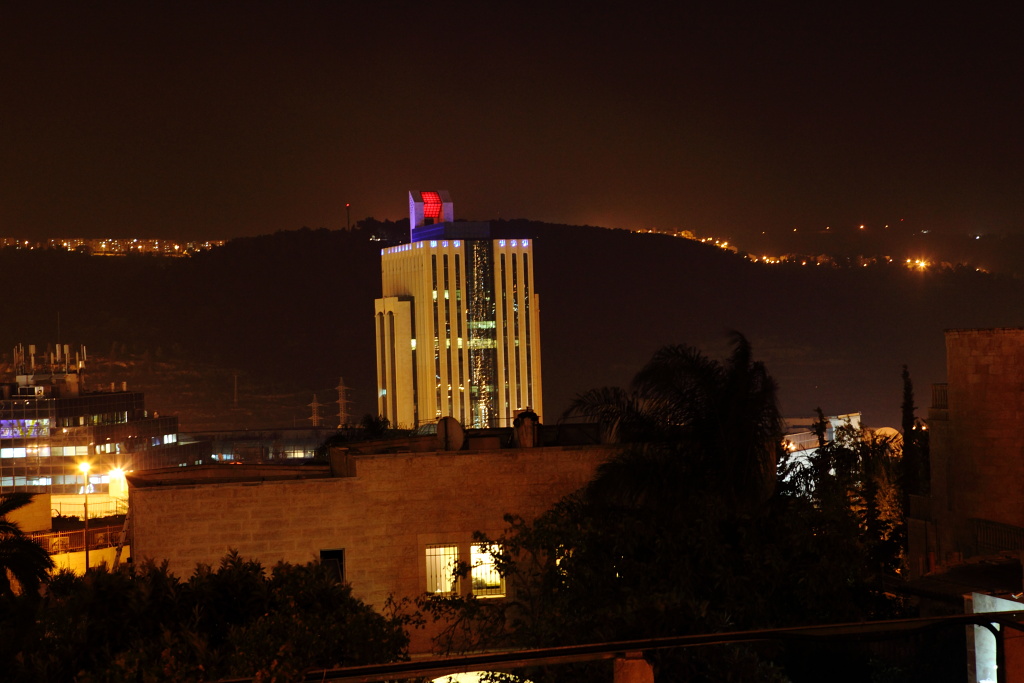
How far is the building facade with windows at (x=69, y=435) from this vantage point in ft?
344

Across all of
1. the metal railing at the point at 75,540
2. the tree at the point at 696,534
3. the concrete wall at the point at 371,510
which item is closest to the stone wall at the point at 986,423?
the tree at the point at 696,534

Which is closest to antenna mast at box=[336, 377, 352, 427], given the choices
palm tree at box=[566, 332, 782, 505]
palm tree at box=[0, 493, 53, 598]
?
palm tree at box=[0, 493, 53, 598]

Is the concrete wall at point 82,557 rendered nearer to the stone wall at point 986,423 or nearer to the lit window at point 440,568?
the lit window at point 440,568

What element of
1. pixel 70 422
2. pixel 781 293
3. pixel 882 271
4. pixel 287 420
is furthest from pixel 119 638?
pixel 882 271

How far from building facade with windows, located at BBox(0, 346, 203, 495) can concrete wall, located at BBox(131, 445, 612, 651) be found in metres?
86.9

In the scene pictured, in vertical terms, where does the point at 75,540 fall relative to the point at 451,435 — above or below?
below

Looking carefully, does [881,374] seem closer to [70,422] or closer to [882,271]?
[882,271]

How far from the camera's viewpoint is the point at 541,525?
15203mm

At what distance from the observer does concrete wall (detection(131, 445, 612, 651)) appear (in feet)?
54.1

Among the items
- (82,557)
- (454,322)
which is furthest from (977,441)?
(454,322)

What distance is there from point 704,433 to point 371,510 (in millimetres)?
5547

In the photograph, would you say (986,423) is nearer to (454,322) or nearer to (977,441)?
(977,441)

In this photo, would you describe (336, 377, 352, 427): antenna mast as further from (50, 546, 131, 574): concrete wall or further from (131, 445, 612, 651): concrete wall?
(131, 445, 612, 651): concrete wall

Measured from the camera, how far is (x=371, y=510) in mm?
17109
